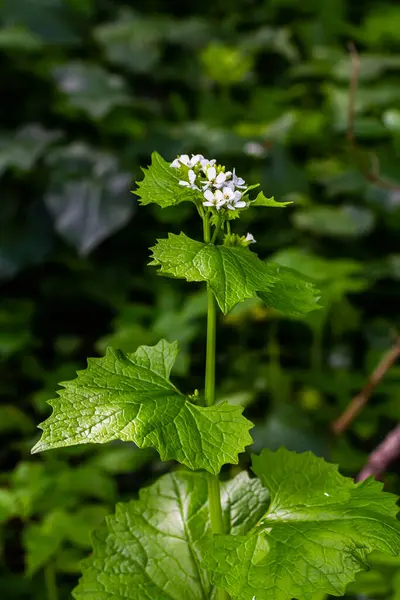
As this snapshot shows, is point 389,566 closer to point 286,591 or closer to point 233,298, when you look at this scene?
point 286,591

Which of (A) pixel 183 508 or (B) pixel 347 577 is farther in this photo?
(A) pixel 183 508

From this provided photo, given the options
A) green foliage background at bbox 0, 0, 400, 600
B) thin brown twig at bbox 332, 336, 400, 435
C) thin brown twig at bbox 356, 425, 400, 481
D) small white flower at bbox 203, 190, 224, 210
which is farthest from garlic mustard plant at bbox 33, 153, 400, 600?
thin brown twig at bbox 332, 336, 400, 435

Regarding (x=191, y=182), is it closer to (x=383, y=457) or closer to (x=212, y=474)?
(x=212, y=474)

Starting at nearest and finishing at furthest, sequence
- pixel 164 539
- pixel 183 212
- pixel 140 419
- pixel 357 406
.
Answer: pixel 140 419 → pixel 164 539 → pixel 357 406 → pixel 183 212

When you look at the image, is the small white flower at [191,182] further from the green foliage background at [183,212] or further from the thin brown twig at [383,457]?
the green foliage background at [183,212]

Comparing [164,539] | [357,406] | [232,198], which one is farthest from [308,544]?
[357,406]

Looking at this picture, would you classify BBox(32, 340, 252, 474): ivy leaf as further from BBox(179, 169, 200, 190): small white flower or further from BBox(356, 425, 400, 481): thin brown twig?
BBox(356, 425, 400, 481): thin brown twig

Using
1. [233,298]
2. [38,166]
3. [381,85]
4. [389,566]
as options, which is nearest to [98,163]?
[38,166]
